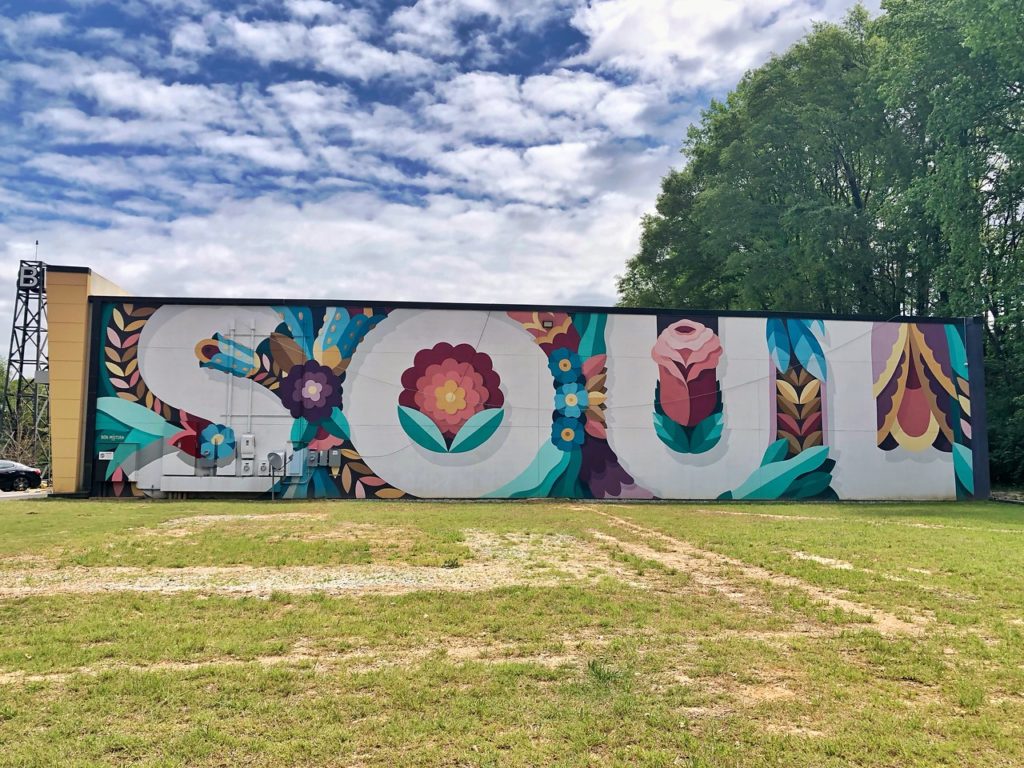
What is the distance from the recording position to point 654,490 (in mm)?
21891

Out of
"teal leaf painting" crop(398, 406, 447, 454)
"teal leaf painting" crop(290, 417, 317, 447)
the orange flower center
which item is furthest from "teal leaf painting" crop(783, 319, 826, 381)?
"teal leaf painting" crop(290, 417, 317, 447)

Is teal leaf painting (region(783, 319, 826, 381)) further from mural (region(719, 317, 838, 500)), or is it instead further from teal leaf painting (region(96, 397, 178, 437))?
teal leaf painting (region(96, 397, 178, 437))

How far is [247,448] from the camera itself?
832 inches

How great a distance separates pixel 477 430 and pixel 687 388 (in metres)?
7.34

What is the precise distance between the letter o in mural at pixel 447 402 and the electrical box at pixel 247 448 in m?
3.22

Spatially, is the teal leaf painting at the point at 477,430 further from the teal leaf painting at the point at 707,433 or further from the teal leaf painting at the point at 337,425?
the teal leaf painting at the point at 707,433

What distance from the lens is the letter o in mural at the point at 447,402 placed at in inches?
848

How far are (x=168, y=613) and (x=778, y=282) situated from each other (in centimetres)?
3219

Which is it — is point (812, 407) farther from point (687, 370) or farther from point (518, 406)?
point (518, 406)

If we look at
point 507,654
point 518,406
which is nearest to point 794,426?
point 518,406

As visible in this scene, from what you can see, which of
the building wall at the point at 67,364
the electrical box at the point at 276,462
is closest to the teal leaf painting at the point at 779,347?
the electrical box at the point at 276,462

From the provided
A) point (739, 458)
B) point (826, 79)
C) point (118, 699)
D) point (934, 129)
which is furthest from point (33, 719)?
point (826, 79)

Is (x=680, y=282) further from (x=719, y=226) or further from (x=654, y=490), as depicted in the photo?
(x=654, y=490)

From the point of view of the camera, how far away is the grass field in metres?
3.67
